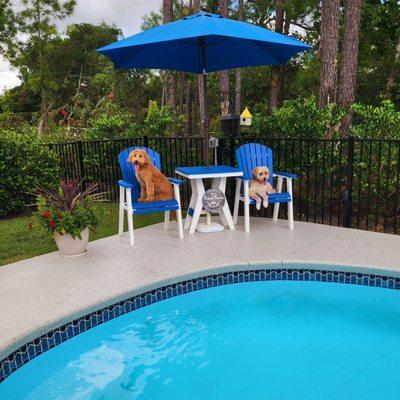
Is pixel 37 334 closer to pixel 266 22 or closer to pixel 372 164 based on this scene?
pixel 372 164

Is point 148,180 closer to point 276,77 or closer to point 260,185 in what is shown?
point 260,185

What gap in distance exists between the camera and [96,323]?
9.98ft

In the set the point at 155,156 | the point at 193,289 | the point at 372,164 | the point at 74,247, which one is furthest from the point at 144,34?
the point at 372,164

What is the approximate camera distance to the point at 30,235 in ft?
17.4

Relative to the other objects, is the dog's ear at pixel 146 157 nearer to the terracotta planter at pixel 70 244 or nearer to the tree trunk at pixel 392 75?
the terracotta planter at pixel 70 244

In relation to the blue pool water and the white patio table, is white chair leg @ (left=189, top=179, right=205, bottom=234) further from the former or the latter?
the blue pool water

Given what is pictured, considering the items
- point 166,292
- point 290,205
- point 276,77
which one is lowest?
point 166,292

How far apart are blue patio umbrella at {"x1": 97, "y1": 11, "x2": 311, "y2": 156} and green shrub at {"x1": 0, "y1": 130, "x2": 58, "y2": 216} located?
8.30ft

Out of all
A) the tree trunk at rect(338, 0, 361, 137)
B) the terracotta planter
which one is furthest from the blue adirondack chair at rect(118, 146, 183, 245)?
the tree trunk at rect(338, 0, 361, 137)

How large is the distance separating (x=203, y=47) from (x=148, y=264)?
2.60 metres

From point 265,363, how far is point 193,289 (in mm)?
1037

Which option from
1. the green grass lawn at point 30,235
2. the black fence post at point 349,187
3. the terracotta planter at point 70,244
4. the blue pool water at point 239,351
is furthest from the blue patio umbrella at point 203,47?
the blue pool water at point 239,351

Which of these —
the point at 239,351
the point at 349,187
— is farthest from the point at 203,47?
the point at 239,351

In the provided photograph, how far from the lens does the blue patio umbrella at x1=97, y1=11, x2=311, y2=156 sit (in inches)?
161
